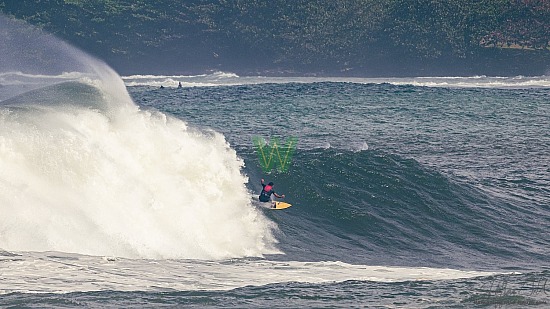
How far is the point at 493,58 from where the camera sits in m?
120

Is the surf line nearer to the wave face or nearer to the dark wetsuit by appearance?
the wave face

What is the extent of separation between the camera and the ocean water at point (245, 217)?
18669mm

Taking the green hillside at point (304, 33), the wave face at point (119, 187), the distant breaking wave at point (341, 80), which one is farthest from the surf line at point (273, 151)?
the green hillside at point (304, 33)

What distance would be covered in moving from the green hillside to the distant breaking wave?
6.42 metres

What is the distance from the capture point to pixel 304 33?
433ft

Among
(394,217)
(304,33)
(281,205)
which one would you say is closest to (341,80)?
(304,33)

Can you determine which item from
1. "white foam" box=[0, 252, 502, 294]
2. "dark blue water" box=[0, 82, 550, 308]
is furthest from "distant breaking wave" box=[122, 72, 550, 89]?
"white foam" box=[0, 252, 502, 294]

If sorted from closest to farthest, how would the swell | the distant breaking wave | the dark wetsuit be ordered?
the swell
the dark wetsuit
the distant breaking wave

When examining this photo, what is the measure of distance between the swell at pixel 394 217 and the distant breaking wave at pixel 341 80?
2106 inches

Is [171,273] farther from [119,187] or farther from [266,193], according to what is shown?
[266,193]

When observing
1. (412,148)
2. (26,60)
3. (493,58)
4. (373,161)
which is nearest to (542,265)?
(373,161)

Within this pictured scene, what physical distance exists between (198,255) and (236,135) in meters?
20.9

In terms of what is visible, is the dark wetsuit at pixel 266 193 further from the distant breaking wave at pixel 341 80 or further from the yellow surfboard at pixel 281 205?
the distant breaking wave at pixel 341 80

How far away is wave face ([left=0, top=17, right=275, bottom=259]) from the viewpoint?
73.5ft
